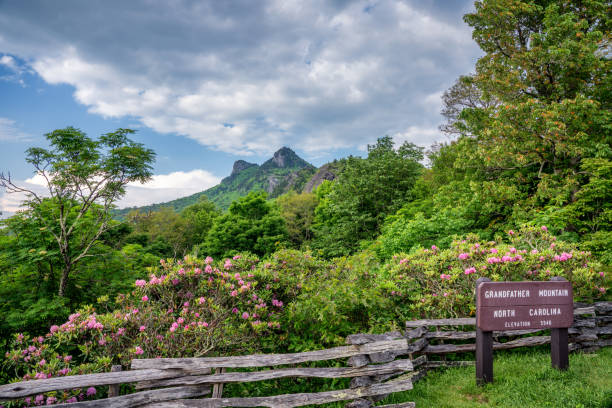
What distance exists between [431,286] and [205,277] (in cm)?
466

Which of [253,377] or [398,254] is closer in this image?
[253,377]

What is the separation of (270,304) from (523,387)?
4.12m

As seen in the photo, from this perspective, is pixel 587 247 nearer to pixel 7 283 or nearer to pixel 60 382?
pixel 60 382

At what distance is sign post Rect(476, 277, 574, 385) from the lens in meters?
4.65

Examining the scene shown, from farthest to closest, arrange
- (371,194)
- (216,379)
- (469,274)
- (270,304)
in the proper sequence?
(371,194)
(469,274)
(270,304)
(216,379)

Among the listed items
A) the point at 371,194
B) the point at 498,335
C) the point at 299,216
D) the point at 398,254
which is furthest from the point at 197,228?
Answer: the point at 498,335

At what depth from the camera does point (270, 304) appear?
5973mm

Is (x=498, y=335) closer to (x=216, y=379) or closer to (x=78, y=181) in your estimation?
(x=216, y=379)

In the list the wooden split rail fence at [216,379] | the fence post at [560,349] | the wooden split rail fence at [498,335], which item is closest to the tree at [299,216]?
the wooden split rail fence at [498,335]

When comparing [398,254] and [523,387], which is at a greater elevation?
[398,254]

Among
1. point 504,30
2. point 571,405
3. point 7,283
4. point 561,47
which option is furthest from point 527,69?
point 7,283

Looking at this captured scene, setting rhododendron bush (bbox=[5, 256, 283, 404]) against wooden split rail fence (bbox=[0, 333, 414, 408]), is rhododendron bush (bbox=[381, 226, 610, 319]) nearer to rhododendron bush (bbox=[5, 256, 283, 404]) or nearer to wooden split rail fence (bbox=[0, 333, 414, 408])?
wooden split rail fence (bbox=[0, 333, 414, 408])

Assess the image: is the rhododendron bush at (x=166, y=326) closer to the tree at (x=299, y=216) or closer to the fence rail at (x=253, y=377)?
the fence rail at (x=253, y=377)

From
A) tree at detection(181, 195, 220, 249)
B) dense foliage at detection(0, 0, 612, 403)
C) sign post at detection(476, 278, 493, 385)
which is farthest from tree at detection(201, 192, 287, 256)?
sign post at detection(476, 278, 493, 385)
